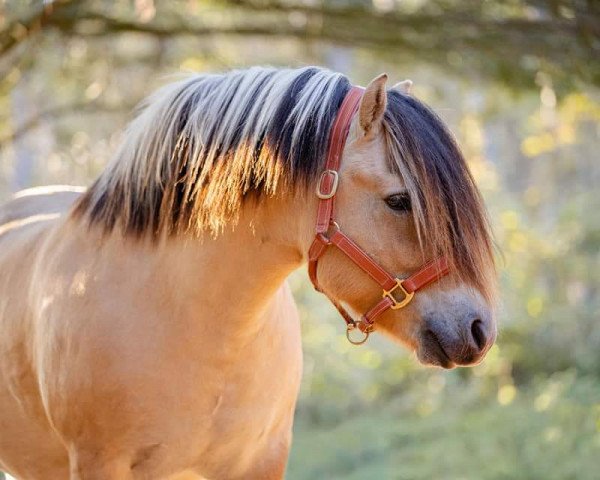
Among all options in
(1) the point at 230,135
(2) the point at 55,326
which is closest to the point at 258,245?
(1) the point at 230,135

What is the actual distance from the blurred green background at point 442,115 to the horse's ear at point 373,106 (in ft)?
2.31

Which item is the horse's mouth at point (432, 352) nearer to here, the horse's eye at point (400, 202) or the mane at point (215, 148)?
the horse's eye at point (400, 202)

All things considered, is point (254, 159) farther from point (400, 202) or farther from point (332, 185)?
point (400, 202)

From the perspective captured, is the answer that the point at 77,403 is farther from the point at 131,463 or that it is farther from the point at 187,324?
the point at 187,324

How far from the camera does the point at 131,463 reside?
312 centimetres

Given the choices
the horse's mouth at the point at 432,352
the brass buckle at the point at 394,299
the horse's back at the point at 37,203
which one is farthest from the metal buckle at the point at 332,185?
the horse's back at the point at 37,203

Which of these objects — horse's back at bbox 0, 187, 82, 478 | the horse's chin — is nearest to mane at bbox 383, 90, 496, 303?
the horse's chin

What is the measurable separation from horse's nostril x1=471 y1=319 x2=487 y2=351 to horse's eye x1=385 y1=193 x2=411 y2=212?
1.21ft

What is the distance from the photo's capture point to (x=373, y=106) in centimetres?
269

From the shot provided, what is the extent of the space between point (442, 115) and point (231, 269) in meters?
0.87

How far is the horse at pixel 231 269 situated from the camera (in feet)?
8.75

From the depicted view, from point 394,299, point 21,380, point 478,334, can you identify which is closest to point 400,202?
point 394,299

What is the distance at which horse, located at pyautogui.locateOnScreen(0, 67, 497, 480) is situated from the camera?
267cm

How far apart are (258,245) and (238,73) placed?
1.89ft
